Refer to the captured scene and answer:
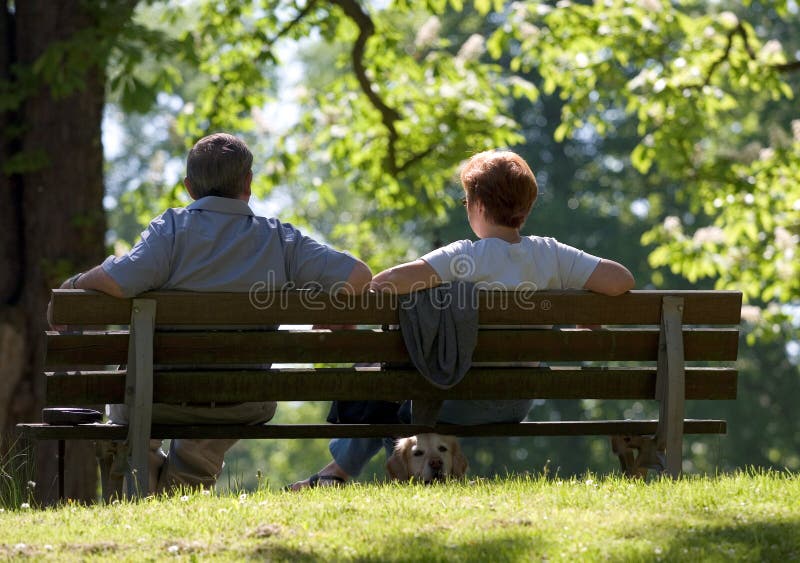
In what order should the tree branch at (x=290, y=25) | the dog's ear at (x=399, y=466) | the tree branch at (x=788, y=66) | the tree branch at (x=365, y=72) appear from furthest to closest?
the tree branch at (x=290, y=25)
the tree branch at (x=788, y=66)
the tree branch at (x=365, y=72)
the dog's ear at (x=399, y=466)

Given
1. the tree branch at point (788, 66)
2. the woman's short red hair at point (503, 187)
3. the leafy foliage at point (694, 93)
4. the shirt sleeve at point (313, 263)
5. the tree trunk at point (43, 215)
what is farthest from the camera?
the leafy foliage at point (694, 93)

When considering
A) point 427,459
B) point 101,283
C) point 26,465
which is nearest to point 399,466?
point 427,459

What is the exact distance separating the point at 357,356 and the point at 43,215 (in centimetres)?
603

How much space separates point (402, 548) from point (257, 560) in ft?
1.40

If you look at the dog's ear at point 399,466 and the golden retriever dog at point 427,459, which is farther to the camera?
the dog's ear at point 399,466

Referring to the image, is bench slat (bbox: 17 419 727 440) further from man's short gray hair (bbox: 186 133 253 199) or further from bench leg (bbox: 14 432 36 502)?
man's short gray hair (bbox: 186 133 253 199)

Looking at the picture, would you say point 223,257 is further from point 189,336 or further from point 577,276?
point 577,276

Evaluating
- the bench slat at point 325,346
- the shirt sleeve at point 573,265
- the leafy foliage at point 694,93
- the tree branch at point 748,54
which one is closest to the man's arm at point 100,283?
the bench slat at point 325,346

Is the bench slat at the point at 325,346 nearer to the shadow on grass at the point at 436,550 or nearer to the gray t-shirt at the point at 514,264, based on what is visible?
the gray t-shirt at the point at 514,264

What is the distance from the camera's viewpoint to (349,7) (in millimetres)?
12773

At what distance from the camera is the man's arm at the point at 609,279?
5152mm

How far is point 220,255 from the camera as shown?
5.13m

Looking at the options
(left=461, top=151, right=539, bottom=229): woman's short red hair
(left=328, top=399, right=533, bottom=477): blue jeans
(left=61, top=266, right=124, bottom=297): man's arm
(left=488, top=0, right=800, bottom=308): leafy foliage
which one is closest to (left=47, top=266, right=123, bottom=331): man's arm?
(left=61, top=266, right=124, bottom=297): man's arm

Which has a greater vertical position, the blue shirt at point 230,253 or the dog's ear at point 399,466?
the blue shirt at point 230,253
